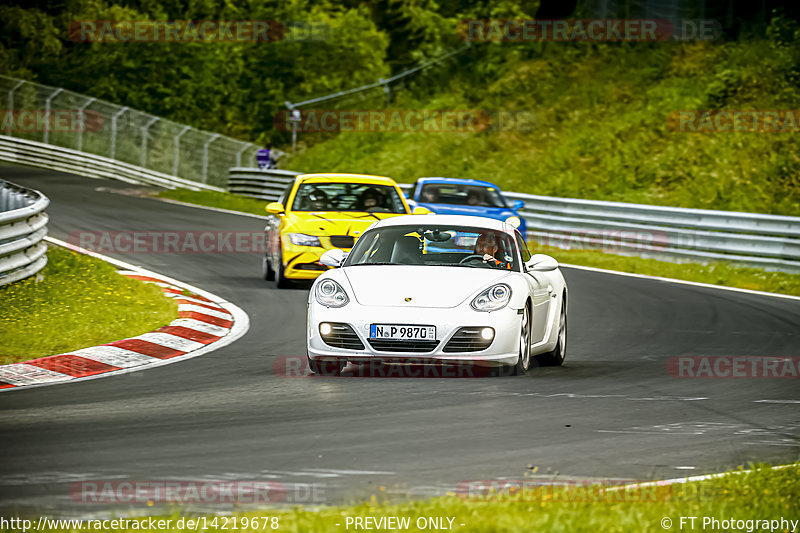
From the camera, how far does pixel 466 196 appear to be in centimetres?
2461

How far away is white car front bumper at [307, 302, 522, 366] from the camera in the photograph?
10.1m

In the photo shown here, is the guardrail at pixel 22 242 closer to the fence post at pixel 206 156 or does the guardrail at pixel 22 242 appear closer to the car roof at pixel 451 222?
the car roof at pixel 451 222

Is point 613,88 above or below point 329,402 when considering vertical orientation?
above

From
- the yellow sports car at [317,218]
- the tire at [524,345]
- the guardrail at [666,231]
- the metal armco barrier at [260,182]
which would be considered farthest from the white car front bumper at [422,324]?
the metal armco barrier at [260,182]

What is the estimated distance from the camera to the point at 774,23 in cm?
3506

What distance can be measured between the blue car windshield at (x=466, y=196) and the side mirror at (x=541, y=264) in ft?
42.4

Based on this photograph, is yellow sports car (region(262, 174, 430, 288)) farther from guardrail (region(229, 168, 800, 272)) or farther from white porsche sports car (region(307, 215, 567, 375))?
guardrail (region(229, 168, 800, 272))

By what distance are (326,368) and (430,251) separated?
1641 millimetres

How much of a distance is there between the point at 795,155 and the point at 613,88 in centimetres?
909

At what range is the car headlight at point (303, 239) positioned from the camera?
17.3 meters

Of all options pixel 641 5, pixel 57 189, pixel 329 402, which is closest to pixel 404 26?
pixel 641 5

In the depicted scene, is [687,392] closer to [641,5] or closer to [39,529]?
[39,529]

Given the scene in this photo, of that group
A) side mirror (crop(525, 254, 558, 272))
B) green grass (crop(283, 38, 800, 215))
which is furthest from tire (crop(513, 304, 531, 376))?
green grass (crop(283, 38, 800, 215))

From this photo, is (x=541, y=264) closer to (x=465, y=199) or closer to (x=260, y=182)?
(x=465, y=199)
